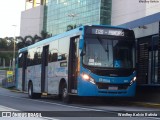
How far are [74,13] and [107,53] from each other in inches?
3149

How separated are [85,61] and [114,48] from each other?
1.49 meters

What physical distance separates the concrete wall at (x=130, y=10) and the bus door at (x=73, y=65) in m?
58.5

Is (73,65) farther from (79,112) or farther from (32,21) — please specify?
(32,21)

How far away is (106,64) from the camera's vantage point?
19078 mm

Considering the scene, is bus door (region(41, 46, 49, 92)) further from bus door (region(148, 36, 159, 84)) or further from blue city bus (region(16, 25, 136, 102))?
bus door (region(148, 36, 159, 84))

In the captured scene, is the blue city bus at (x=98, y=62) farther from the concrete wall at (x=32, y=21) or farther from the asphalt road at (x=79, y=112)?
the concrete wall at (x=32, y=21)

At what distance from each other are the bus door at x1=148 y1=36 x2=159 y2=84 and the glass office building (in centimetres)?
5627

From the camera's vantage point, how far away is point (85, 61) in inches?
746

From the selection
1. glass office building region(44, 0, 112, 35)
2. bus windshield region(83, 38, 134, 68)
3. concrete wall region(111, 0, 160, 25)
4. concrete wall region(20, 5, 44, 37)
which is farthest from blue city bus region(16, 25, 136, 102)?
concrete wall region(20, 5, 44, 37)

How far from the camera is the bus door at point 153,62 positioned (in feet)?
69.9

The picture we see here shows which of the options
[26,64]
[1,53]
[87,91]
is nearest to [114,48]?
[87,91]

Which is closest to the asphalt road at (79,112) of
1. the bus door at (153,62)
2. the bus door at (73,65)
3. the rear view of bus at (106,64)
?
the rear view of bus at (106,64)

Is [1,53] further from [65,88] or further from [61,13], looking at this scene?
[65,88]

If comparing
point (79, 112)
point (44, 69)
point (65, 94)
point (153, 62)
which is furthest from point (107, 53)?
point (44, 69)
